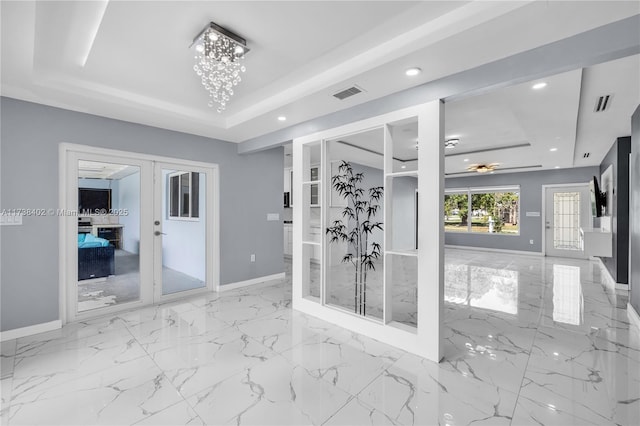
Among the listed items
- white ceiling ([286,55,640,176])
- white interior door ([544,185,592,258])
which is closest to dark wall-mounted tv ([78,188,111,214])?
white ceiling ([286,55,640,176])

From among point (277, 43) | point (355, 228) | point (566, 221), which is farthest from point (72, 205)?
point (566, 221)

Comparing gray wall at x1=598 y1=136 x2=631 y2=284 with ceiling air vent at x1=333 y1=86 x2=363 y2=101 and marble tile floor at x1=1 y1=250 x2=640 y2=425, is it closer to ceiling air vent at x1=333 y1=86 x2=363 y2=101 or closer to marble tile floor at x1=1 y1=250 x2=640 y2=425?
marble tile floor at x1=1 y1=250 x2=640 y2=425

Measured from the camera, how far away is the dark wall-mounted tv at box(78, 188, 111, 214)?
3.56 metres

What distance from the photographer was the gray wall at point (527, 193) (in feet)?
26.9

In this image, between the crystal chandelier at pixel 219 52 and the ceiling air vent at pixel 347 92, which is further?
the ceiling air vent at pixel 347 92

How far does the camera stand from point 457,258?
807 centimetres

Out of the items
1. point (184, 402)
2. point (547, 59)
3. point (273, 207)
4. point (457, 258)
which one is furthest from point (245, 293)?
point (457, 258)

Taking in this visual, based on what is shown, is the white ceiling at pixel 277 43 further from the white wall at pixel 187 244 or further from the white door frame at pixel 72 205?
the white wall at pixel 187 244

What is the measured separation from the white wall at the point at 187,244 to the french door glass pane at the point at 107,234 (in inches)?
17.5

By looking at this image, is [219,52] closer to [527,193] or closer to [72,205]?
[72,205]

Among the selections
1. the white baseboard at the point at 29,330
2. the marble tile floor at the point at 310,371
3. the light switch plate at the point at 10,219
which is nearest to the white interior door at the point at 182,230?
the marble tile floor at the point at 310,371

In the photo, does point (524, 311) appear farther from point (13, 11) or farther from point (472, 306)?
point (13, 11)

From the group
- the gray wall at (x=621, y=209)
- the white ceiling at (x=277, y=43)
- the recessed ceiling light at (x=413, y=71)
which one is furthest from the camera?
the gray wall at (x=621, y=209)

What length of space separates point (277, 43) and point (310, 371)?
2.67 m
